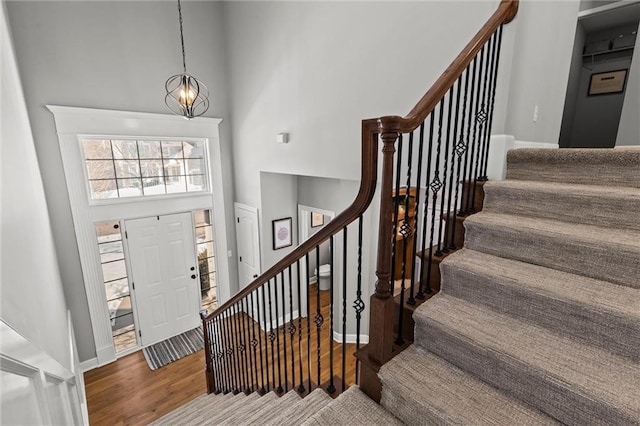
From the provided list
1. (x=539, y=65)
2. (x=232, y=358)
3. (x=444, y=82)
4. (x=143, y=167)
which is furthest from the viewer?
(x=143, y=167)

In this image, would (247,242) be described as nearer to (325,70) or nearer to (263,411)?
(325,70)

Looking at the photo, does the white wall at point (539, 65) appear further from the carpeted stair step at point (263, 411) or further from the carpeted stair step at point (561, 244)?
the carpeted stair step at point (263, 411)

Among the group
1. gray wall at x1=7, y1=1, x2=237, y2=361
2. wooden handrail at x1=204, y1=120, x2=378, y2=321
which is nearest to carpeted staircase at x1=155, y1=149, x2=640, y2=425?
wooden handrail at x1=204, y1=120, x2=378, y2=321

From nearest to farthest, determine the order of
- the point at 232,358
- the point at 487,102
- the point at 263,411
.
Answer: the point at 263,411 → the point at 487,102 → the point at 232,358

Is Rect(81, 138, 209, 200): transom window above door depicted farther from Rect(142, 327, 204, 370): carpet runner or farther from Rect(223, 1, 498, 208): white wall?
Rect(142, 327, 204, 370): carpet runner

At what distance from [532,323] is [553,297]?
0.51 feet

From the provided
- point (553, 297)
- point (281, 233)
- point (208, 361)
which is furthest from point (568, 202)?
point (281, 233)

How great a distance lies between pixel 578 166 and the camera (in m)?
1.81

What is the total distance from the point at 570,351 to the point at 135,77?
520cm

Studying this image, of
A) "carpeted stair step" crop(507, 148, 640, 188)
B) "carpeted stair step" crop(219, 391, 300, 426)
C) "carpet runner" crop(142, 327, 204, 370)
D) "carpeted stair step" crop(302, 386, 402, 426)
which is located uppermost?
"carpeted stair step" crop(507, 148, 640, 188)

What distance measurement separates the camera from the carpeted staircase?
104 centimetres

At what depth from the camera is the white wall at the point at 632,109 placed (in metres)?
3.32

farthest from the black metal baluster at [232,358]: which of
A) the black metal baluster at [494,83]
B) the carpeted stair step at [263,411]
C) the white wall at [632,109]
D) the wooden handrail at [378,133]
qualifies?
the white wall at [632,109]

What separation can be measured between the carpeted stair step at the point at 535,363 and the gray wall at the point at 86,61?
4564 mm
